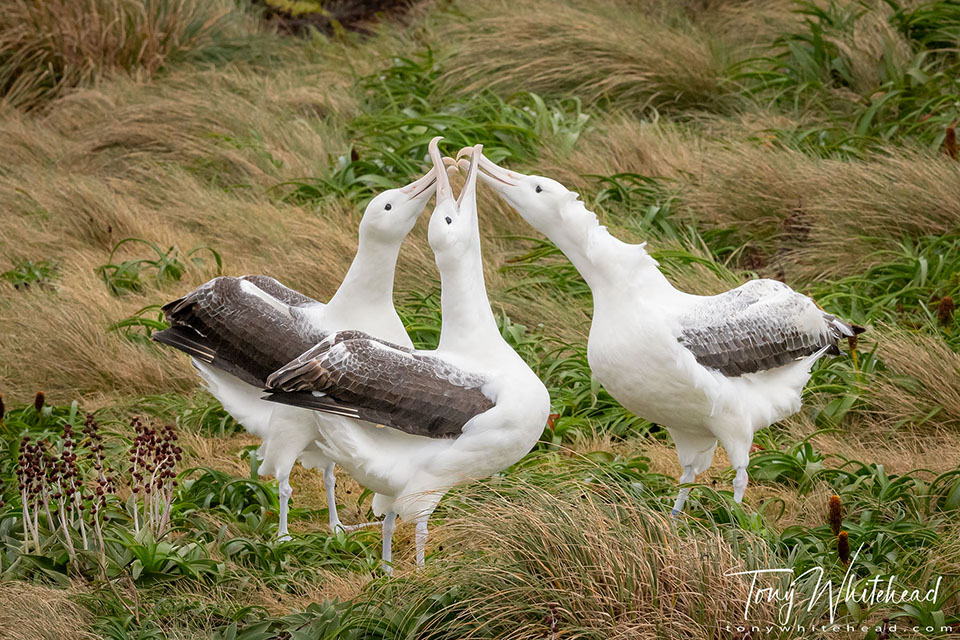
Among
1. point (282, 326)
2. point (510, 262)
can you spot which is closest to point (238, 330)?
point (282, 326)

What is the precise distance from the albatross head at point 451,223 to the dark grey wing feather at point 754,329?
2.70ft

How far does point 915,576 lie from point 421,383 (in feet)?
5.54

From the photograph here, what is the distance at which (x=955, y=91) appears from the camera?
7629 millimetres

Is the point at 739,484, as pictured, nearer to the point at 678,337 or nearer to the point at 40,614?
the point at 678,337

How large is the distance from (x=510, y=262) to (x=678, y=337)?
9.41 ft

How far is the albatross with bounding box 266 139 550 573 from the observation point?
3787mm

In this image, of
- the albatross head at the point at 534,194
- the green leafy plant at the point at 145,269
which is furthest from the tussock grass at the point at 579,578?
the green leafy plant at the point at 145,269

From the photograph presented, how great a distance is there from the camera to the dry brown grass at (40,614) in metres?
3.55

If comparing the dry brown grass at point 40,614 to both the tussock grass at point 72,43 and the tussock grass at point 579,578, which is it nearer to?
the tussock grass at point 579,578

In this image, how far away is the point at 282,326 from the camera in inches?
173

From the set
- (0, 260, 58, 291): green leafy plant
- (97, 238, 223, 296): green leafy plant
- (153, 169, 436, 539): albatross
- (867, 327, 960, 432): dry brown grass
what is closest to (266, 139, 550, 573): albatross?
(153, 169, 436, 539): albatross

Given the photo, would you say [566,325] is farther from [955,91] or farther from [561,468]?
[955,91]

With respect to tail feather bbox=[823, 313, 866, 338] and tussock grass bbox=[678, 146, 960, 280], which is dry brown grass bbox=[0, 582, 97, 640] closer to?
tail feather bbox=[823, 313, 866, 338]

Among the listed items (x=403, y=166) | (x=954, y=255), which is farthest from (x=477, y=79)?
(x=954, y=255)
